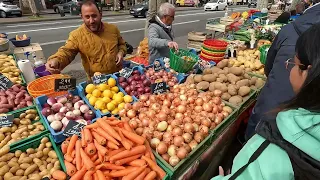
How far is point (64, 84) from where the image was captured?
7.97 feet

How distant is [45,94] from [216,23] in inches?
247

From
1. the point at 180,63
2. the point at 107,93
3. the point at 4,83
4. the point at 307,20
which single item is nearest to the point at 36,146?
the point at 107,93

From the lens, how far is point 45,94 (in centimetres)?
243

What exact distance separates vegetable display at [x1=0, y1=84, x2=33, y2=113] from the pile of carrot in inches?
43.7

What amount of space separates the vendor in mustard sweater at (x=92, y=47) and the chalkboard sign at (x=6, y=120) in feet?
2.73

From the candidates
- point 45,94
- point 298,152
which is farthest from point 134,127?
point 298,152

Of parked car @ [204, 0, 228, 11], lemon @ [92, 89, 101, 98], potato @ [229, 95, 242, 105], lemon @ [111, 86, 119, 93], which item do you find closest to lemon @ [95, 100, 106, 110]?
lemon @ [92, 89, 101, 98]

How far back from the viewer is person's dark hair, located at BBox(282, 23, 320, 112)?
942 millimetres

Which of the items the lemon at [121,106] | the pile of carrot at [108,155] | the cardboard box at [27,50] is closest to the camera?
the pile of carrot at [108,155]

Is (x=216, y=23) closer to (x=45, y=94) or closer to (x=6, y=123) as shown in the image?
(x=45, y=94)

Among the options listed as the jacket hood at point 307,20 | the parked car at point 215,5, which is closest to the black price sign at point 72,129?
the jacket hood at point 307,20

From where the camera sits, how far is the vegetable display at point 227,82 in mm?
2849

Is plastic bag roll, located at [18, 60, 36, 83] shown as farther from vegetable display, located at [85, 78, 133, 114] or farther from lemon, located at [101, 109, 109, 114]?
lemon, located at [101, 109, 109, 114]

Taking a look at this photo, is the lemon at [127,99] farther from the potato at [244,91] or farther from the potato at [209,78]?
the potato at [244,91]
